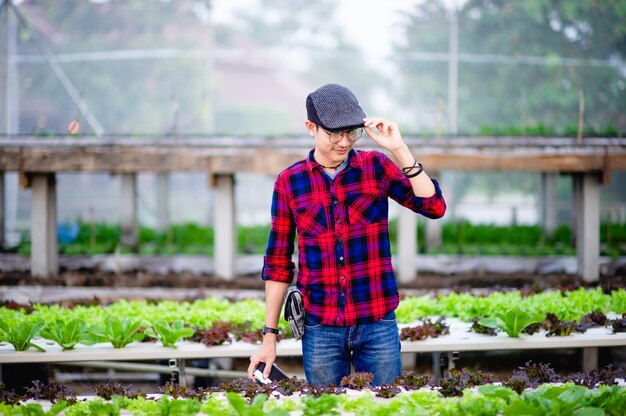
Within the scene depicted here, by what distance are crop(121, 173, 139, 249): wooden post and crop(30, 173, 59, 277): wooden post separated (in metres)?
2.74

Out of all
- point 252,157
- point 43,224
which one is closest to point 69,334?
point 252,157

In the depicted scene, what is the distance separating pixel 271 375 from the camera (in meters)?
3.22

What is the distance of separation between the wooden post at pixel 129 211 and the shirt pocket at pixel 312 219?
9.49m

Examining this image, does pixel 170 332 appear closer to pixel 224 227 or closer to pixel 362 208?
pixel 362 208

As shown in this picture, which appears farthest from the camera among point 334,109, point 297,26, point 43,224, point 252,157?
point 297,26

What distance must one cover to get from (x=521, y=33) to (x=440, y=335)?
18450 mm

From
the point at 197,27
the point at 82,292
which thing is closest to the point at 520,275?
the point at 82,292

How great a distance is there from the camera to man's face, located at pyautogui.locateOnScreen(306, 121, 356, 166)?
9.48ft

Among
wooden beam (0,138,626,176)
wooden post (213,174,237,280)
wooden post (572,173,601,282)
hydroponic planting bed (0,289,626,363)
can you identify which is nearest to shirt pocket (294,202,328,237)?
hydroponic planting bed (0,289,626,363)

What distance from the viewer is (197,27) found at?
22516 mm

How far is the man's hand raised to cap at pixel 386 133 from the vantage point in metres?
2.84

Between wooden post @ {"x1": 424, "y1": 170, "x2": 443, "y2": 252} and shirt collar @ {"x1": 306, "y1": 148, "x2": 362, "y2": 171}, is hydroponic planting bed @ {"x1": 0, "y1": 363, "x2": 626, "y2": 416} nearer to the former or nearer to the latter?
shirt collar @ {"x1": 306, "y1": 148, "x2": 362, "y2": 171}

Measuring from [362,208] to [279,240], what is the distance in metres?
0.39

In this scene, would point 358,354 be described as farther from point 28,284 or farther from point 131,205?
point 131,205
